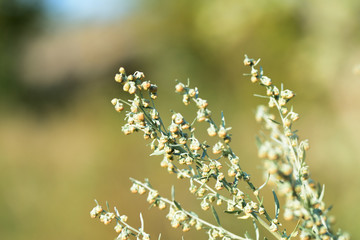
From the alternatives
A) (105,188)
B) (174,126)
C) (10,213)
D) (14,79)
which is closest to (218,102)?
(105,188)

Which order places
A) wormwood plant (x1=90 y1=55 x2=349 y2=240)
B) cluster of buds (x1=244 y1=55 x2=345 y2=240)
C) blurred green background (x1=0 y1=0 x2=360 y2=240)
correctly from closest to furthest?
cluster of buds (x1=244 y1=55 x2=345 y2=240) < wormwood plant (x1=90 y1=55 x2=349 y2=240) < blurred green background (x1=0 y1=0 x2=360 y2=240)

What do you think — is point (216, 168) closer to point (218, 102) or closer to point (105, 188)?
point (105, 188)

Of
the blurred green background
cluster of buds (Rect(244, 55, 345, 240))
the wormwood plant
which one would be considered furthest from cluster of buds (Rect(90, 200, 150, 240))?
the blurred green background

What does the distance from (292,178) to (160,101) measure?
6229 millimetres

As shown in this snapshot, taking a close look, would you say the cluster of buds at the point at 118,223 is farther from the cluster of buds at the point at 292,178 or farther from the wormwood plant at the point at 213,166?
the cluster of buds at the point at 292,178

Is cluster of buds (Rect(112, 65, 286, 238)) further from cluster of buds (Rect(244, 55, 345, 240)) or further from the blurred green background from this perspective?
the blurred green background

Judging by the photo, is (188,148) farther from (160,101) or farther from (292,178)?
(160,101)

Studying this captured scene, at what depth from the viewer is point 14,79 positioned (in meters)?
9.02

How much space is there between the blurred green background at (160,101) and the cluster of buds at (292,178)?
8.87 ft

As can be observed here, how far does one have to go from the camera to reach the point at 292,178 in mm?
681

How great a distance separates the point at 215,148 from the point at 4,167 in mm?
6190

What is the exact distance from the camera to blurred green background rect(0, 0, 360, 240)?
4684 mm

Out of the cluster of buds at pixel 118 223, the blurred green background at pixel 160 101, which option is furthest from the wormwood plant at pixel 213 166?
the blurred green background at pixel 160 101

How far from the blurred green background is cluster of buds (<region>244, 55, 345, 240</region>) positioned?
270 centimetres
